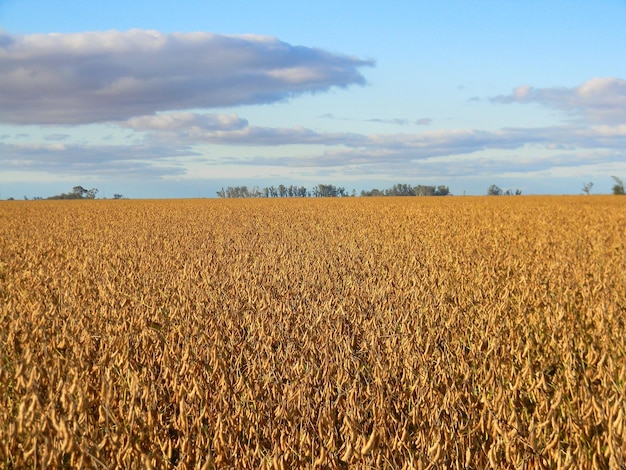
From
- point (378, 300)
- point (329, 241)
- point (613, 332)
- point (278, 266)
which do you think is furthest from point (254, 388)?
point (329, 241)

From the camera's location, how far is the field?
2.57 meters

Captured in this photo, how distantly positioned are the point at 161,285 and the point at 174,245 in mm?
5053

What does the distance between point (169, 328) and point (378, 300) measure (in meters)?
2.11

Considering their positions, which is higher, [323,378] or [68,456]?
[323,378]

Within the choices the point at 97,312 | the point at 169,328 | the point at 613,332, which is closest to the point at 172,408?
the point at 169,328

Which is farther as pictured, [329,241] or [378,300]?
[329,241]

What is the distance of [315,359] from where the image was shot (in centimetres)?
402

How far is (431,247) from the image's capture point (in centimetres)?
1145

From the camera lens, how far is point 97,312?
577 centimetres

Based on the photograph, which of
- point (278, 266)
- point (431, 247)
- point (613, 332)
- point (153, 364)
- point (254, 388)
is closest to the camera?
point (254, 388)

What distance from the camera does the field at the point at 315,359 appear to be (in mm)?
2566

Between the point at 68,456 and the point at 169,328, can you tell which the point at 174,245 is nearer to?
the point at 169,328

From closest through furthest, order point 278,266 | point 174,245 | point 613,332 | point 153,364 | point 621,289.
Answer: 1. point 153,364
2. point 613,332
3. point 621,289
4. point 278,266
5. point 174,245

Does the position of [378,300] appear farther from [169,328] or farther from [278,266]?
[278,266]
